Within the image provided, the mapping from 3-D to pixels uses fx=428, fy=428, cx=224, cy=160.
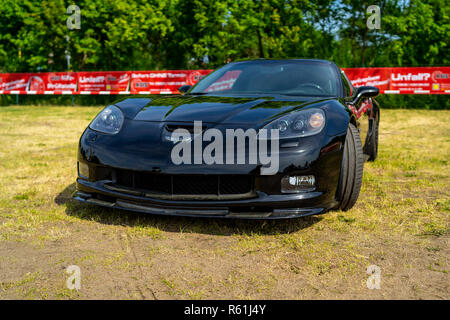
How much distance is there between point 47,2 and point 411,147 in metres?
21.1

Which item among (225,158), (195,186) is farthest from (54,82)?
(225,158)

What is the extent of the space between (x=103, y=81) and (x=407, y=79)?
12.4 m

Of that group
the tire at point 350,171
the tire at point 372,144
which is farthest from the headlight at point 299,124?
the tire at point 372,144

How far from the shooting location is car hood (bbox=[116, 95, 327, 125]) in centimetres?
289

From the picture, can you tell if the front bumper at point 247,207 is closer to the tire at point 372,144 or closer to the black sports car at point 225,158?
the black sports car at point 225,158

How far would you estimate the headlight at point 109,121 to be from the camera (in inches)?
122

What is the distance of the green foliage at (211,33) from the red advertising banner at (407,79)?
257 centimetres

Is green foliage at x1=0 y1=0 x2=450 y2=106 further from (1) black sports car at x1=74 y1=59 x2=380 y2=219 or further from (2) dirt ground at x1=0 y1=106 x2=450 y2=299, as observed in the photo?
(1) black sports car at x1=74 y1=59 x2=380 y2=219

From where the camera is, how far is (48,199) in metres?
3.70

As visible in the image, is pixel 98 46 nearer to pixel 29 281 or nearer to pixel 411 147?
pixel 411 147

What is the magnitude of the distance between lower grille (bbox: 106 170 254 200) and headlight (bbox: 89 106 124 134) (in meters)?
0.43

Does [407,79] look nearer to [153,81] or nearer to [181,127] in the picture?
[153,81]

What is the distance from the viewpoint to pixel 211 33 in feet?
68.9
